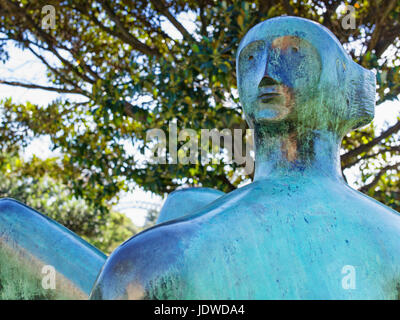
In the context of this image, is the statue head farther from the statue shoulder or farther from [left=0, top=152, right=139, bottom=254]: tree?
[left=0, top=152, right=139, bottom=254]: tree

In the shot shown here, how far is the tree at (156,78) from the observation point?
5593 millimetres

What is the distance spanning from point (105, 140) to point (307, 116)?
18.6ft

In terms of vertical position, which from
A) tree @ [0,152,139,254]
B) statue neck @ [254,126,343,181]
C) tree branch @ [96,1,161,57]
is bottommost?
statue neck @ [254,126,343,181]

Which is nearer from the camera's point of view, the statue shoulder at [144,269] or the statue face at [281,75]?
the statue shoulder at [144,269]

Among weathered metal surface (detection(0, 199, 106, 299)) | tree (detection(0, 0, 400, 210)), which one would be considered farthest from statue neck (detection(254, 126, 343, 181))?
tree (detection(0, 0, 400, 210))

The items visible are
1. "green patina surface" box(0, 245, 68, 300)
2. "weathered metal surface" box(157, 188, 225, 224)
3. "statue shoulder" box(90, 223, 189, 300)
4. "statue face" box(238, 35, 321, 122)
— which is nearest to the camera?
"statue shoulder" box(90, 223, 189, 300)

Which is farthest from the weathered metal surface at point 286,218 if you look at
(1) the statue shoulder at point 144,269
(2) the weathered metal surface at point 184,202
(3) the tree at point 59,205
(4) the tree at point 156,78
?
(3) the tree at point 59,205

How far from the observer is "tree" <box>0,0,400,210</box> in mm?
5593

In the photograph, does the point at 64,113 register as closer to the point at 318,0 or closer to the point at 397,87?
the point at 318,0

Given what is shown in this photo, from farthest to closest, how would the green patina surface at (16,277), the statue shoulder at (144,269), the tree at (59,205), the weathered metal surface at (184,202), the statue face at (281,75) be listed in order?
the tree at (59,205) < the weathered metal surface at (184,202) < the green patina surface at (16,277) < the statue face at (281,75) < the statue shoulder at (144,269)

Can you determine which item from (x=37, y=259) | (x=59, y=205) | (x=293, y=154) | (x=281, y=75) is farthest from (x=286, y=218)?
(x=59, y=205)

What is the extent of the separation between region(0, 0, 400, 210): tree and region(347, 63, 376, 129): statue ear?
3.33 meters

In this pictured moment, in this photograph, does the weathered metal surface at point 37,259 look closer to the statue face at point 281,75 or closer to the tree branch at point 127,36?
the statue face at point 281,75
